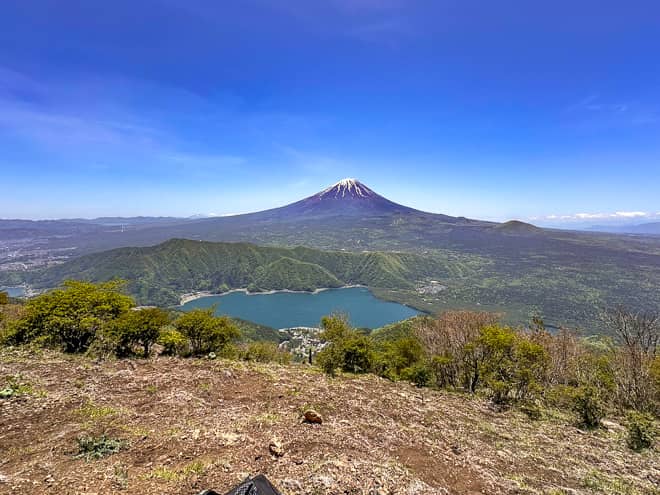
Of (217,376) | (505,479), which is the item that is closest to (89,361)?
(217,376)

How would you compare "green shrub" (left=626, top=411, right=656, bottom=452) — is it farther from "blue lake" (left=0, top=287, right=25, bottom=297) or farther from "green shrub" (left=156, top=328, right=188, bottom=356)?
"blue lake" (left=0, top=287, right=25, bottom=297)

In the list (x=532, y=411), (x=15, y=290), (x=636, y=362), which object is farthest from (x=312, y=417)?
(x=15, y=290)

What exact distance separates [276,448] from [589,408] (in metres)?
12.2

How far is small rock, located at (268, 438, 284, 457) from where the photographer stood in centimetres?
A: 668

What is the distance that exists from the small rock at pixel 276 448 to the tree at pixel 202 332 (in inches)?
424

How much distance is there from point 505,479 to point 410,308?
147 metres

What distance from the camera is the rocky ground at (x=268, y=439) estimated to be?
5.77 meters

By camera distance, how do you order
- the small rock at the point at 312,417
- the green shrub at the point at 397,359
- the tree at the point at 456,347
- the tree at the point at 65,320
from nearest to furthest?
1. the small rock at the point at 312,417
2. the tree at the point at 65,320
3. the tree at the point at 456,347
4. the green shrub at the point at 397,359

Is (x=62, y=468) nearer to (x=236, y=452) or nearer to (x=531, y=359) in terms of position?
(x=236, y=452)

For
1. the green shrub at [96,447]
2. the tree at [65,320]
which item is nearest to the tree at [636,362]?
the green shrub at [96,447]

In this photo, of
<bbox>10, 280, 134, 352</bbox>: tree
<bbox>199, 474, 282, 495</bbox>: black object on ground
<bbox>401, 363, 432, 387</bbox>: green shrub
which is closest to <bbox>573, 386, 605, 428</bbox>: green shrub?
<bbox>401, 363, 432, 387</bbox>: green shrub

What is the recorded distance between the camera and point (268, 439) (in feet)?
24.0

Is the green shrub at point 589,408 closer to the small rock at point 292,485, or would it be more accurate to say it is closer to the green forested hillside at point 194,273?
the small rock at point 292,485

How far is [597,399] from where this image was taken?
1150 cm
